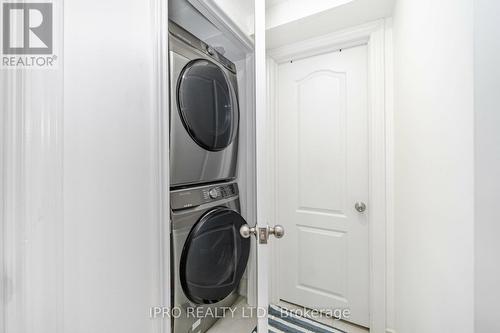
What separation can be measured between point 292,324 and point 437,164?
1612 millimetres

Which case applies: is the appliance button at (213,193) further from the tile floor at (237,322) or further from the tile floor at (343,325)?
the tile floor at (343,325)

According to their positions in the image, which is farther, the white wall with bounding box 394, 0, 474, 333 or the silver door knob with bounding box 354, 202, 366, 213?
the silver door knob with bounding box 354, 202, 366, 213

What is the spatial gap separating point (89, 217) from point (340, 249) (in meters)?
1.68

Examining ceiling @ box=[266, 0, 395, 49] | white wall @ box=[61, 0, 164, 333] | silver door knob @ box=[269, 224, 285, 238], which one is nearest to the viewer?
white wall @ box=[61, 0, 164, 333]

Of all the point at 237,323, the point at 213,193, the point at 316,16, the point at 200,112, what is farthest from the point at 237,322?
the point at 316,16

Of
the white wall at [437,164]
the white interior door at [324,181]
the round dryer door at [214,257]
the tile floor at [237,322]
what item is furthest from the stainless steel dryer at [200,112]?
the white interior door at [324,181]

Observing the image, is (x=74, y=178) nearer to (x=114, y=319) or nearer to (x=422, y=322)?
(x=114, y=319)

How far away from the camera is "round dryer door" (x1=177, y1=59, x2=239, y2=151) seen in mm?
1042

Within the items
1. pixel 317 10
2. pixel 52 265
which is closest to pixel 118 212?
pixel 52 265

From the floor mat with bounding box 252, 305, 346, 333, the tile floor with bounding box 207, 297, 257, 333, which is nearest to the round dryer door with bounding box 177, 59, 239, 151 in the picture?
the tile floor with bounding box 207, 297, 257, 333

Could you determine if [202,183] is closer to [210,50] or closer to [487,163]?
[210,50]
